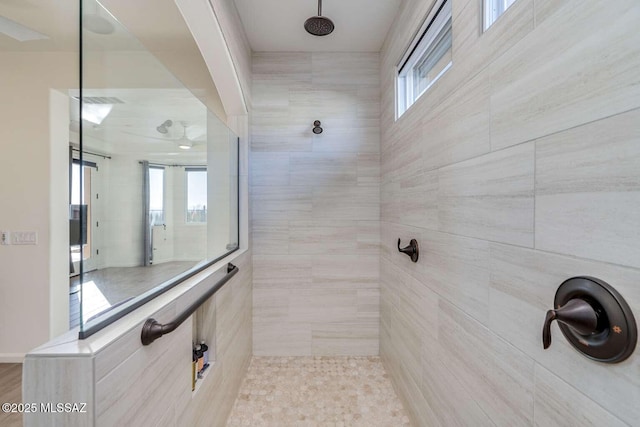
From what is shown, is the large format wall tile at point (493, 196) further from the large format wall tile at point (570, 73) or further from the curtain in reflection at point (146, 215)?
the curtain in reflection at point (146, 215)

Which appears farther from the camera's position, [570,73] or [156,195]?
[156,195]

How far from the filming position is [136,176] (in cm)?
109

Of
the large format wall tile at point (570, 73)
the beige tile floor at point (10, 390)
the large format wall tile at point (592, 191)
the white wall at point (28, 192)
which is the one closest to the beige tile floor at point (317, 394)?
the beige tile floor at point (10, 390)

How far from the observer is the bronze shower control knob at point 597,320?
1.55 feet

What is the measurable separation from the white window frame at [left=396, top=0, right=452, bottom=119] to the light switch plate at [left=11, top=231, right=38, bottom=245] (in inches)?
129

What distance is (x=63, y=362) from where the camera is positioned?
0.59 metres

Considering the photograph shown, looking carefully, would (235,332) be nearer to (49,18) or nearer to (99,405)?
(99,405)

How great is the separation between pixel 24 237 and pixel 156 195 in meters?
2.22

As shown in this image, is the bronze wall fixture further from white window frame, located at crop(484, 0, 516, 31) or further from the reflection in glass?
the reflection in glass

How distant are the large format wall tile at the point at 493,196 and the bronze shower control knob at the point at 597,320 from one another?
0.19 metres

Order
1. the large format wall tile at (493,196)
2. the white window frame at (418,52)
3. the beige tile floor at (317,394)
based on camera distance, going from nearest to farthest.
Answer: the large format wall tile at (493,196) → the white window frame at (418,52) → the beige tile floor at (317,394)

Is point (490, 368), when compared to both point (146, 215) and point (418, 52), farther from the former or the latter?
point (418, 52)

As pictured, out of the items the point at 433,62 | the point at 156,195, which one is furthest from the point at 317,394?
the point at 433,62

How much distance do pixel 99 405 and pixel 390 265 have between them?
71.5 inches
